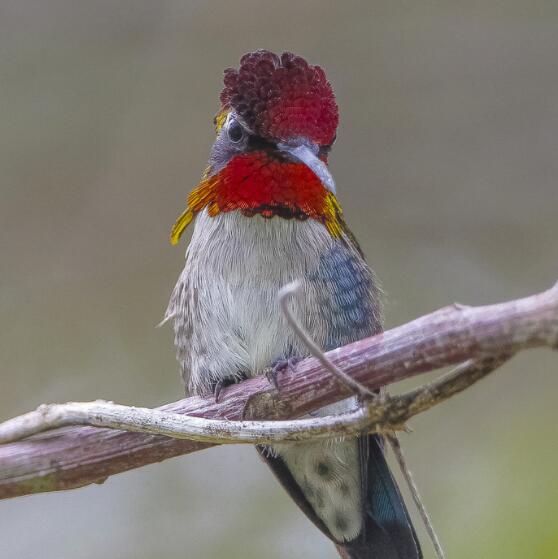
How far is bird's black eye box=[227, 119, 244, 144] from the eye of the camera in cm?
274

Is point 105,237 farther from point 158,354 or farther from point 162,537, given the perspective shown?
point 162,537

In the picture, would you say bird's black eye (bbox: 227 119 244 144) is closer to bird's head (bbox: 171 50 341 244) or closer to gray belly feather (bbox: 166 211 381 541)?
bird's head (bbox: 171 50 341 244)


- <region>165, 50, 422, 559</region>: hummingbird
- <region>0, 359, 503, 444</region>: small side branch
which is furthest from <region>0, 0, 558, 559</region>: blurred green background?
<region>0, 359, 503, 444</region>: small side branch

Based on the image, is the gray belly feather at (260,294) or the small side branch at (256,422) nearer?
the small side branch at (256,422)

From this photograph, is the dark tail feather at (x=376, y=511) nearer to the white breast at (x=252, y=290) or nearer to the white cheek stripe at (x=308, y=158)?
the white breast at (x=252, y=290)

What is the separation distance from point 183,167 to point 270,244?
4.80 feet

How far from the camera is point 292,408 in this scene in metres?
2.20

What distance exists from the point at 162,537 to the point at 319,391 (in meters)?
1.90

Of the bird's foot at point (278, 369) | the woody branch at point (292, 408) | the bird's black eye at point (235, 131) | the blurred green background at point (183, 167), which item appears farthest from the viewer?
the blurred green background at point (183, 167)

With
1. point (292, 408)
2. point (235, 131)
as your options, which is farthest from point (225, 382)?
point (235, 131)

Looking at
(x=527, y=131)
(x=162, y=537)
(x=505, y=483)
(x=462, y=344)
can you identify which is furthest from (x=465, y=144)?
(x=462, y=344)

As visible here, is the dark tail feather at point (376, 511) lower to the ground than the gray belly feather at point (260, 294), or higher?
lower

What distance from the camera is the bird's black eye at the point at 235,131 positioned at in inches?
108

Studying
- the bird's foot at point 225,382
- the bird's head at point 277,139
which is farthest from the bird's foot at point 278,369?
the bird's head at point 277,139
